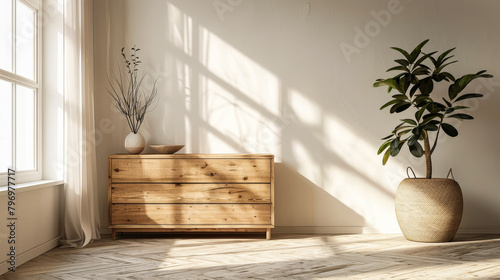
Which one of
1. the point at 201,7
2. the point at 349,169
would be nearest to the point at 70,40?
the point at 201,7

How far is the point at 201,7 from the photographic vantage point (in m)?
4.74

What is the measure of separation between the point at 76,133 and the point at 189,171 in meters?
0.94

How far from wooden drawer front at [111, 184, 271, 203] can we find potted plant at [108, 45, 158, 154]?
0.64 m

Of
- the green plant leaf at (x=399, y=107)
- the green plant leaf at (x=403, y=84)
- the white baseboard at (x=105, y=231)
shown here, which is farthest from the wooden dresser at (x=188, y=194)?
the green plant leaf at (x=403, y=84)

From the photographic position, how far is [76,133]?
4.08 metres

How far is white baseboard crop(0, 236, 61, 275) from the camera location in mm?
3126

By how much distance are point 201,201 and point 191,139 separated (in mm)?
661

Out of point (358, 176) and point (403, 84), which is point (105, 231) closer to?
point (358, 176)

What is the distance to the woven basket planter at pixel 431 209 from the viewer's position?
4117 millimetres

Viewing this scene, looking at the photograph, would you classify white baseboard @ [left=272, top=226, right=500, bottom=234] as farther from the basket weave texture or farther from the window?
the window

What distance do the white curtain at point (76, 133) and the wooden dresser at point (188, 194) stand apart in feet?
0.77

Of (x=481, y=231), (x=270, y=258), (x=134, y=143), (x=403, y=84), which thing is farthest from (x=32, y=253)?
(x=481, y=231)

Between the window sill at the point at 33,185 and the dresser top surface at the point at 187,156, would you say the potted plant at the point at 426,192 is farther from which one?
the window sill at the point at 33,185

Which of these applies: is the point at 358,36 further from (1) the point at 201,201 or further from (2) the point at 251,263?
(2) the point at 251,263
